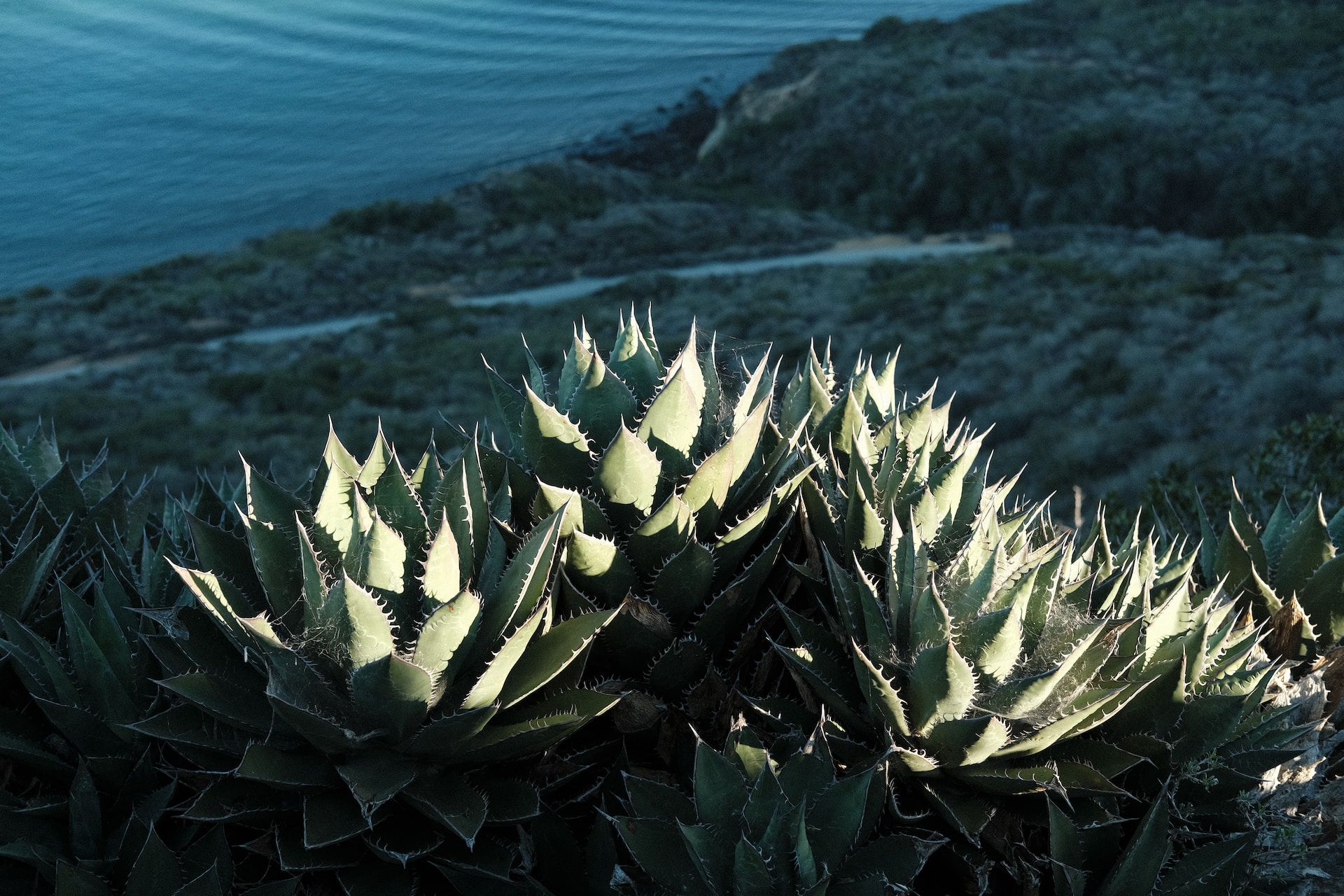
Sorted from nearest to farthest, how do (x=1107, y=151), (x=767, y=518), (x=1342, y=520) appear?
(x=767, y=518), (x=1342, y=520), (x=1107, y=151)

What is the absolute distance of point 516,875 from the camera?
1.81 m

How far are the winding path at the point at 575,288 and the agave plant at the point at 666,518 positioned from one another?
2086 centimetres

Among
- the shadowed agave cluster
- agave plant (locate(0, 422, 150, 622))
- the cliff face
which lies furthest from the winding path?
the shadowed agave cluster

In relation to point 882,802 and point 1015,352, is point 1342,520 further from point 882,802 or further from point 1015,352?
point 1015,352

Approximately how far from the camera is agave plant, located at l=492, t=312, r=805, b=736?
1981 mm

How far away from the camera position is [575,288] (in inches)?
1065

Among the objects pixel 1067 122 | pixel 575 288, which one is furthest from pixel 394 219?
pixel 1067 122

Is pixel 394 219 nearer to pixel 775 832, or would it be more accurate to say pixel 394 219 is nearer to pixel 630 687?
pixel 630 687

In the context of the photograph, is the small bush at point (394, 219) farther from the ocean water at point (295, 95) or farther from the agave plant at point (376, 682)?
the agave plant at point (376, 682)

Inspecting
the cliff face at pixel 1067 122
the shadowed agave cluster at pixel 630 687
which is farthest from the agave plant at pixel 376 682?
the cliff face at pixel 1067 122

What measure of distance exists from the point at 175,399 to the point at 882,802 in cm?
1849

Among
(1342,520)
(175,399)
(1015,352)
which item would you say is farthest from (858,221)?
(1342,520)

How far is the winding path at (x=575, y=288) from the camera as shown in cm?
2112

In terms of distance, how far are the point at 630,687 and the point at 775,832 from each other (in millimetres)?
567
